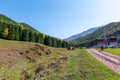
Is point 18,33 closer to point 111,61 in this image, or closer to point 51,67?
point 51,67

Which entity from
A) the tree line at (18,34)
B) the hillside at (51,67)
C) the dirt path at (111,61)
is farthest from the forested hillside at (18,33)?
the dirt path at (111,61)

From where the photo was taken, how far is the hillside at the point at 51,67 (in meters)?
26.2

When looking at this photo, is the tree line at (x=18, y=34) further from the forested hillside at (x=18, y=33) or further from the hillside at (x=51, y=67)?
the hillside at (x=51, y=67)

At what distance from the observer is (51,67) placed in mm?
37344

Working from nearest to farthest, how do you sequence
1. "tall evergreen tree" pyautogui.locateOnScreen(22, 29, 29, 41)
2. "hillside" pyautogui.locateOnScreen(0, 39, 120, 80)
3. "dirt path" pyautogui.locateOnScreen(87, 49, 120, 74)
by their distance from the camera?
1. "hillside" pyautogui.locateOnScreen(0, 39, 120, 80)
2. "dirt path" pyautogui.locateOnScreen(87, 49, 120, 74)
3. "tall evergreen tree" pyautogui.locateOnScreen(22, 29, 29, 41)

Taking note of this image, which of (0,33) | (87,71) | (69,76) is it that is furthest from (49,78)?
(0,33)

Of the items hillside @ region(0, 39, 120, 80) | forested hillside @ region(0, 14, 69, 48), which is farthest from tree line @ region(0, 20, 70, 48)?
hillside @ region(0, 39, 120, 80)

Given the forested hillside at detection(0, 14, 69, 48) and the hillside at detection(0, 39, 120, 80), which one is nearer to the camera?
the hillside at detection(0, 39, 120, 80)

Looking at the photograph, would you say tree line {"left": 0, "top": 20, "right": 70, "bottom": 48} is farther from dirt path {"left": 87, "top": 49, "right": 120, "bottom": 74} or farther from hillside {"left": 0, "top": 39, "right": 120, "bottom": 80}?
dirt path {"left": 87, "top": 49, "right": 120, "bottom": 74}

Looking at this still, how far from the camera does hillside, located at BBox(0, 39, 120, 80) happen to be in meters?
26.2

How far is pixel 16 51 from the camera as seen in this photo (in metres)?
72.2

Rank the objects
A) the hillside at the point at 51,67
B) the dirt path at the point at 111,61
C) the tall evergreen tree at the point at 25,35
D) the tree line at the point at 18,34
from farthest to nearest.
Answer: the tall evergreen tree at the point at 25,35, the tree line at the point at 18,34, the dirt path at the point at 111,61, the hillside at the point at 51,67

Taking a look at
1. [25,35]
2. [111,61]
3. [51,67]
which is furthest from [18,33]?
[111,61]

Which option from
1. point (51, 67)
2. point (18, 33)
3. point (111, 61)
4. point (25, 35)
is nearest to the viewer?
point (51, 67)
